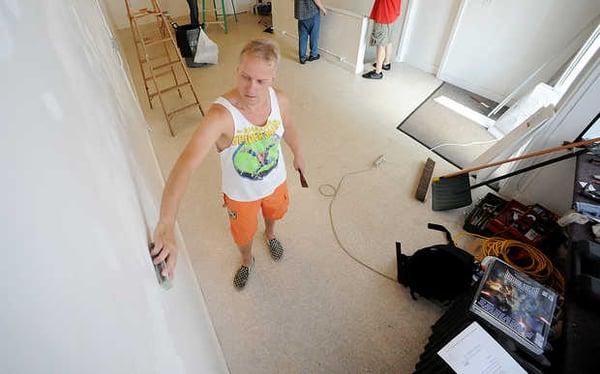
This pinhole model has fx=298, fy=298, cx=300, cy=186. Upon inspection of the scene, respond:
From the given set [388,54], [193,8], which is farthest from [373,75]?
[193,8]

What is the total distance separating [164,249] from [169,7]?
664 cm

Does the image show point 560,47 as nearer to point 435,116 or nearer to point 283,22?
point 435,116

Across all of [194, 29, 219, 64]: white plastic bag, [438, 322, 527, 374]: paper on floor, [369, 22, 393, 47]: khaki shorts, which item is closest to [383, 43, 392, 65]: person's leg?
[369, 22, 393, 47]: khaki shorts

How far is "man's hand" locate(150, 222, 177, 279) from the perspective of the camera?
0.70 m

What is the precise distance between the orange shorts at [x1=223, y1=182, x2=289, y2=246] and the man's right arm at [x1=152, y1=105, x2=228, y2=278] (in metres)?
0.43

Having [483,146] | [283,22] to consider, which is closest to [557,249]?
[483,146]

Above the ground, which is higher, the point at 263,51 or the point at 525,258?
the point at 263,51

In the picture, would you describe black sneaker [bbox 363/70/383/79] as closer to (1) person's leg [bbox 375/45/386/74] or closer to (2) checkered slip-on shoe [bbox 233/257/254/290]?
(1) person's leg [bbox 375/45/386/74]

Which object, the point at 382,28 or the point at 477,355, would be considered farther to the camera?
the point at 382,28

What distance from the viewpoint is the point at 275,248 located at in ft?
6.89

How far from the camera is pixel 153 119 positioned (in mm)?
3277

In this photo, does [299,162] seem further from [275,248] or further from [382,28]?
[382,28]

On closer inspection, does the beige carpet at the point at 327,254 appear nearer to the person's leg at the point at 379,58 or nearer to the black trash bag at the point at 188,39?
the person's leg at the point at 379,58

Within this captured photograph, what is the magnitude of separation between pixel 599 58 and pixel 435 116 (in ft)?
5.80
